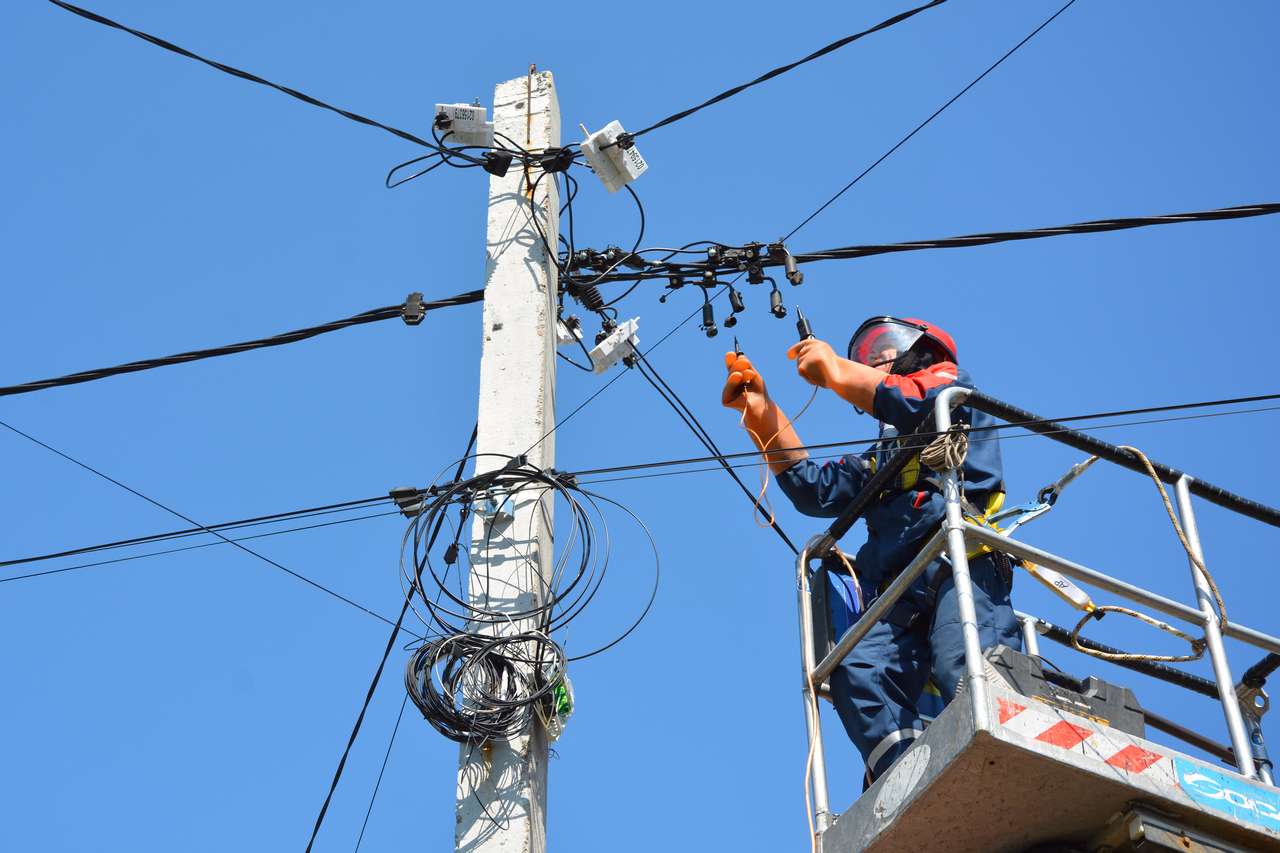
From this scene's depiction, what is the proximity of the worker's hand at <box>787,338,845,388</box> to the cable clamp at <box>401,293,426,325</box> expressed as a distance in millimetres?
1953

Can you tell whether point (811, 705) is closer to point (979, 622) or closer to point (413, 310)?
point (979, 622)

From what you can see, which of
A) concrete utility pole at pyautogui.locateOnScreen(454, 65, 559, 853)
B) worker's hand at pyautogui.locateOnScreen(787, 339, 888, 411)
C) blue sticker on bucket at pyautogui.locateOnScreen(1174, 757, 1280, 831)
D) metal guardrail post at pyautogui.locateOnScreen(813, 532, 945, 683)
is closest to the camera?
blue sticker on bucket at pyautogui.locateOnScreen(1174, 757, 1280, 831)

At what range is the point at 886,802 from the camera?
14.2ft

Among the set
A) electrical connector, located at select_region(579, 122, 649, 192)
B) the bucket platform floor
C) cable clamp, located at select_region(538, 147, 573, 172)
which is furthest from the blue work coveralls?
cable clamp, located at select_region(538, 147, 573, 172)

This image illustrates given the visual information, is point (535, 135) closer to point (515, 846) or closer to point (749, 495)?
point (749, 495)

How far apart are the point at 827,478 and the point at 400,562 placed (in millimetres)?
2081

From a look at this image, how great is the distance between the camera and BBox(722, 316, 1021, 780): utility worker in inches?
204

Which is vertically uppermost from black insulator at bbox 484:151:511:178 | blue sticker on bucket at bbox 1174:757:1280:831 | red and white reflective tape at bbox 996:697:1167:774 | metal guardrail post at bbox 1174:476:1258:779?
black insulator at bbox 484:151:511:178

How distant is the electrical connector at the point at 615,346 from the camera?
6.29 m

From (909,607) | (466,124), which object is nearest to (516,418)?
(466,124)

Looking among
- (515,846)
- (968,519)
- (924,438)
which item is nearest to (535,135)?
(924,438)

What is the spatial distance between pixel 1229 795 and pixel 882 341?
115 inches

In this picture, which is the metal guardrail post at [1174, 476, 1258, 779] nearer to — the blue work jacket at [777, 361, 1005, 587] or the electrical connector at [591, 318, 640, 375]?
the blue work jacket at [777, 361, 1005, 587]

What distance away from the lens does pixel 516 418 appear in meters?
5.42
